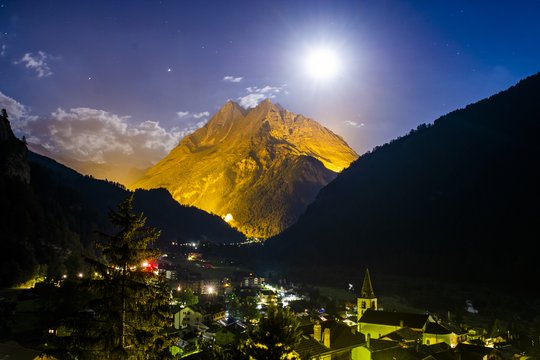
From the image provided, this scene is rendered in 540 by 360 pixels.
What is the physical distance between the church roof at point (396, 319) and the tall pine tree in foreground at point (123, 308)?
45.5 m

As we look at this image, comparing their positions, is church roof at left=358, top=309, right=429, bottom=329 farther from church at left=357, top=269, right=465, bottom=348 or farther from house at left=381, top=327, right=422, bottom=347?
house at left=381, top=327, right=422, bottom=347

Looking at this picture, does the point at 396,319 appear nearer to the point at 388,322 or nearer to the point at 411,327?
the point at 388,322

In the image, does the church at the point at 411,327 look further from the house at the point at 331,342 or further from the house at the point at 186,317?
the house at the point at 186,317

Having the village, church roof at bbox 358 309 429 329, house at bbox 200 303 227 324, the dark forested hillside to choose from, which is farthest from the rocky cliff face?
the dark forested hillside

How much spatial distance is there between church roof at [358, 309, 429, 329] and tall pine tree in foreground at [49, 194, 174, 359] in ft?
149

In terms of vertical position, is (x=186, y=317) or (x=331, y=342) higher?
(x=331, y=342)

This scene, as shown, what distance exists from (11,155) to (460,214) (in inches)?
5594

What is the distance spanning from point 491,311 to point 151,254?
9672 centimetres

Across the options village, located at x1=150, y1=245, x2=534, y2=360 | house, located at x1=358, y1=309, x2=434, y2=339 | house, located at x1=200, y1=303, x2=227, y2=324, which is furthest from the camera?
house, located at x1=200, y1=303, x2=227, y2=324

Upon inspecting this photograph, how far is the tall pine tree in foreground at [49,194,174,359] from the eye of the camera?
1345cm

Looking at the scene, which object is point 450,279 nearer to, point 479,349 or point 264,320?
point 479,349

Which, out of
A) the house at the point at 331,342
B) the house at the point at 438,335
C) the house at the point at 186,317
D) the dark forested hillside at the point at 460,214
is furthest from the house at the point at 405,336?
the dark forested hillside at the point at 460,214

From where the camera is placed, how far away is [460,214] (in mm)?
160500

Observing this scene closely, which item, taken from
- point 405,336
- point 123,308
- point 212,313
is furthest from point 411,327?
point 123,308
